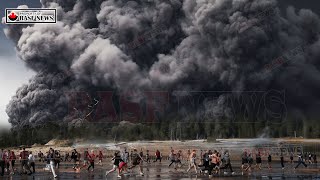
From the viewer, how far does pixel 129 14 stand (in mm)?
140500

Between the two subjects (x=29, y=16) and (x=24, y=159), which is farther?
(x=29, y=16)

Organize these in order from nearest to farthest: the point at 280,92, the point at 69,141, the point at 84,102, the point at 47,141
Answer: the point at 69,141 → the point at 47,141 → the point at 280,92 → the point at 84,102

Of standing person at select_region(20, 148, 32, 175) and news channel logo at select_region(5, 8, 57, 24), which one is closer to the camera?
standing person at select_region(20, 148, 32, 175)

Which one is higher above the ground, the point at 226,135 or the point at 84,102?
the point at 84,102

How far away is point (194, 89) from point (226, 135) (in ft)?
101

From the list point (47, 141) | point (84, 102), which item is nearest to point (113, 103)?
point (84, 102)

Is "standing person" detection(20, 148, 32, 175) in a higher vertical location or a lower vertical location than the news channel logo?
lower

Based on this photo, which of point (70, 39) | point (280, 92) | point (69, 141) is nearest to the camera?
point (69, 141)

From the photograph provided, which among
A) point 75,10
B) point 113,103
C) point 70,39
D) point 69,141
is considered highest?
point 75,10

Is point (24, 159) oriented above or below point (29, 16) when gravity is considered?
below

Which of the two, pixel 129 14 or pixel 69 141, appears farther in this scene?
pixel 129 14

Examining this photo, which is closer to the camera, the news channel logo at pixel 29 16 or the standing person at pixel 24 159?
the standing person at pixel 24 159

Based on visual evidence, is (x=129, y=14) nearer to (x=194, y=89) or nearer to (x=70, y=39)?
(x=70, y=39)

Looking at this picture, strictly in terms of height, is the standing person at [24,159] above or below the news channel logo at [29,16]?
below
